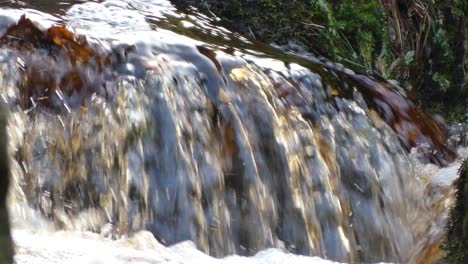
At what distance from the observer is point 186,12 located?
17.9ft

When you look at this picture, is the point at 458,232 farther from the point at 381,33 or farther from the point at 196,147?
the point at 381,33

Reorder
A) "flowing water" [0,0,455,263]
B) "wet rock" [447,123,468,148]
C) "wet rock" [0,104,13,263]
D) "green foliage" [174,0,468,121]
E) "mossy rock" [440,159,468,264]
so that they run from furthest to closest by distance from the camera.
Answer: "green foliage" [174,0,468,121] < "wet rock" [447,123,468,148] < "flowing water" [0,0,455,263] < "mossy rock" [440,159,468,264] < "wet rock" [0,104,13,263]

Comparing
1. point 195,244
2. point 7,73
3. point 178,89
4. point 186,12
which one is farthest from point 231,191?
point 186,12

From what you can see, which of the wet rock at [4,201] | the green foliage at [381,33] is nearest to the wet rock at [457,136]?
the green foliage at [381,33]

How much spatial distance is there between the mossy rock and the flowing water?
0.37 meters

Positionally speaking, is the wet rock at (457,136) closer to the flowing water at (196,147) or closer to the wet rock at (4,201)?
the flowing water at (196,147)

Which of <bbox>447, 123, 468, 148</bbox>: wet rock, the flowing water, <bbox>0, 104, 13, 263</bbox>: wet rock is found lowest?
<bbox>447, 123, 468, 148</bbox>: wet rock

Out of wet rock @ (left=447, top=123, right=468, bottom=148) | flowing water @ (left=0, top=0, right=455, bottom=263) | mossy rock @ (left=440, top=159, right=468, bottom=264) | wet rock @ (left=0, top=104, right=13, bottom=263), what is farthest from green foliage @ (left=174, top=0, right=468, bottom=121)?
wet rock @ (left=0, top=104, right=13, bottom=263)

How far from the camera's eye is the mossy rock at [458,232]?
3381 millimetres

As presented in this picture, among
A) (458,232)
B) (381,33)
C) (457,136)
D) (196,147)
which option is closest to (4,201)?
(458,232)

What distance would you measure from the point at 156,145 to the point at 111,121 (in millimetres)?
238

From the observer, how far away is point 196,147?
4117 mm

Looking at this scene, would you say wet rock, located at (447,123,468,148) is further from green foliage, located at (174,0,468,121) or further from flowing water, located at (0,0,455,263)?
green foliage, located at (174,0,468,121)

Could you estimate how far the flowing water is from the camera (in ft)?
12.7
